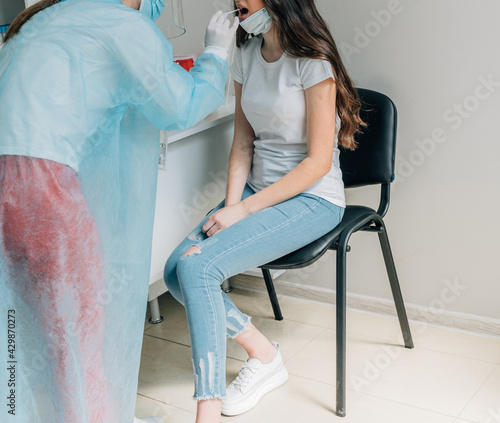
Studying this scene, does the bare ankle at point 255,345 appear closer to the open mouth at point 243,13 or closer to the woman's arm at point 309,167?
the woman's arm at point 309,167

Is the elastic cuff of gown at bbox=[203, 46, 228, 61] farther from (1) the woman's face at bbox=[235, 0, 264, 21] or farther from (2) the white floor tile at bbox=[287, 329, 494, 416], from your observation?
(2) the white floor tile at bbox=[287, 329, 494, 416]

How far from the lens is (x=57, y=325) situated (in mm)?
1135

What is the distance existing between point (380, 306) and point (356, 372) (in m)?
0.35

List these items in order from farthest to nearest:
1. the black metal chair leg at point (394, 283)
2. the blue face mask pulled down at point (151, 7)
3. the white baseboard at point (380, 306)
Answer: the white baseboard at point (380, 306) → the black metal chair leg at point (394, 283) → the blue face mask pulled down at point (151, 7)

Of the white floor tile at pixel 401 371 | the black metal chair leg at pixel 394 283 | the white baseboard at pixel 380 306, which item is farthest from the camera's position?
the white baseboard at pixel 380 306

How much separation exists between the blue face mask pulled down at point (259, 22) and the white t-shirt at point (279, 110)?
8 centimetres

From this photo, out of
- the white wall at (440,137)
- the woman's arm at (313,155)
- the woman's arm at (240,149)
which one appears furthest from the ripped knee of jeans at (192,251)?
the white wall at (440,137)

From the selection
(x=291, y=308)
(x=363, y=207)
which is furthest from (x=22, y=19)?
(x=291, y=308)

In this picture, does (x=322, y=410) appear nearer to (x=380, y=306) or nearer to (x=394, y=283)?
(x=394, y=283)

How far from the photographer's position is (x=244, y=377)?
167 centimetres

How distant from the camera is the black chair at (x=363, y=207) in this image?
156 cm

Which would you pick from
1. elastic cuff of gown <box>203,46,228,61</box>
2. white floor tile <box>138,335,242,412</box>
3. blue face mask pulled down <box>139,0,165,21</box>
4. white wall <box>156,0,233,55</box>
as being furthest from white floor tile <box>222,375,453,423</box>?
white wall <box>156,0,233,55</box>

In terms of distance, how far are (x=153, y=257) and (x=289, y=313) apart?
605mm

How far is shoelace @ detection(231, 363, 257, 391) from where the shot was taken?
1661 millimetres
